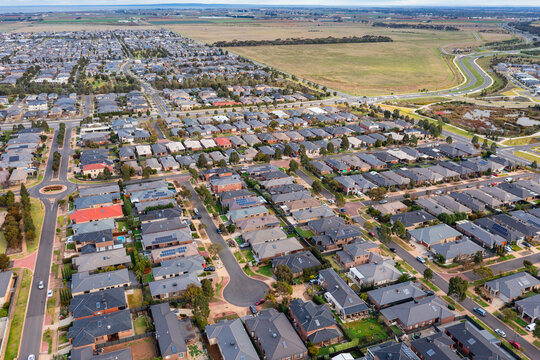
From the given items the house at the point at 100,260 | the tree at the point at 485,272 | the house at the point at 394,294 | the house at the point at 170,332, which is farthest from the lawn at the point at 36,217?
the tree at the point at 485,272

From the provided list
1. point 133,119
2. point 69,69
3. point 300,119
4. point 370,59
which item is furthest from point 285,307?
point 370,59

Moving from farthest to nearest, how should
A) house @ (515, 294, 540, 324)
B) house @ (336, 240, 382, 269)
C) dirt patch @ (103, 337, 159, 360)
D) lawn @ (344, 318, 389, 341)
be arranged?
house @ (336, 240, 382, 269) → house @ (515, 294, 540, 324) → lawn @ (344, 318, 389, 341) → dirt patch @ (103, 337, 159, 360)

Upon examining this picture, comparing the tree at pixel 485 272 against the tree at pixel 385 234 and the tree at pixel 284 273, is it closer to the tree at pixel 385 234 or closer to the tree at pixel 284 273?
the tree at pixel 385 234

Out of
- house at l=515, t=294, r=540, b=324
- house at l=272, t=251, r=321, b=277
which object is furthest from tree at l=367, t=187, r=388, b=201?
house at l=515, t=294, r=540, b=324

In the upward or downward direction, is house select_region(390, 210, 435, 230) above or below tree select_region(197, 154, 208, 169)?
below

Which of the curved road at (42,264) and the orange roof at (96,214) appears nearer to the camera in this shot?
the curved road at (42,264)

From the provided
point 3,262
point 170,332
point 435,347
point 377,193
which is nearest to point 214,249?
point 170,332

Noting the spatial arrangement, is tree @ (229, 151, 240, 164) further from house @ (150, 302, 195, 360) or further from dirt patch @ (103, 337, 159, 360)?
dirt patch @ (103, 337, 159, 360)

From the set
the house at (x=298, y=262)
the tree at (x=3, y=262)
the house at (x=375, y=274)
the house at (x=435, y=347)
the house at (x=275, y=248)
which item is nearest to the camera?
the house at (x=435, y=347)
